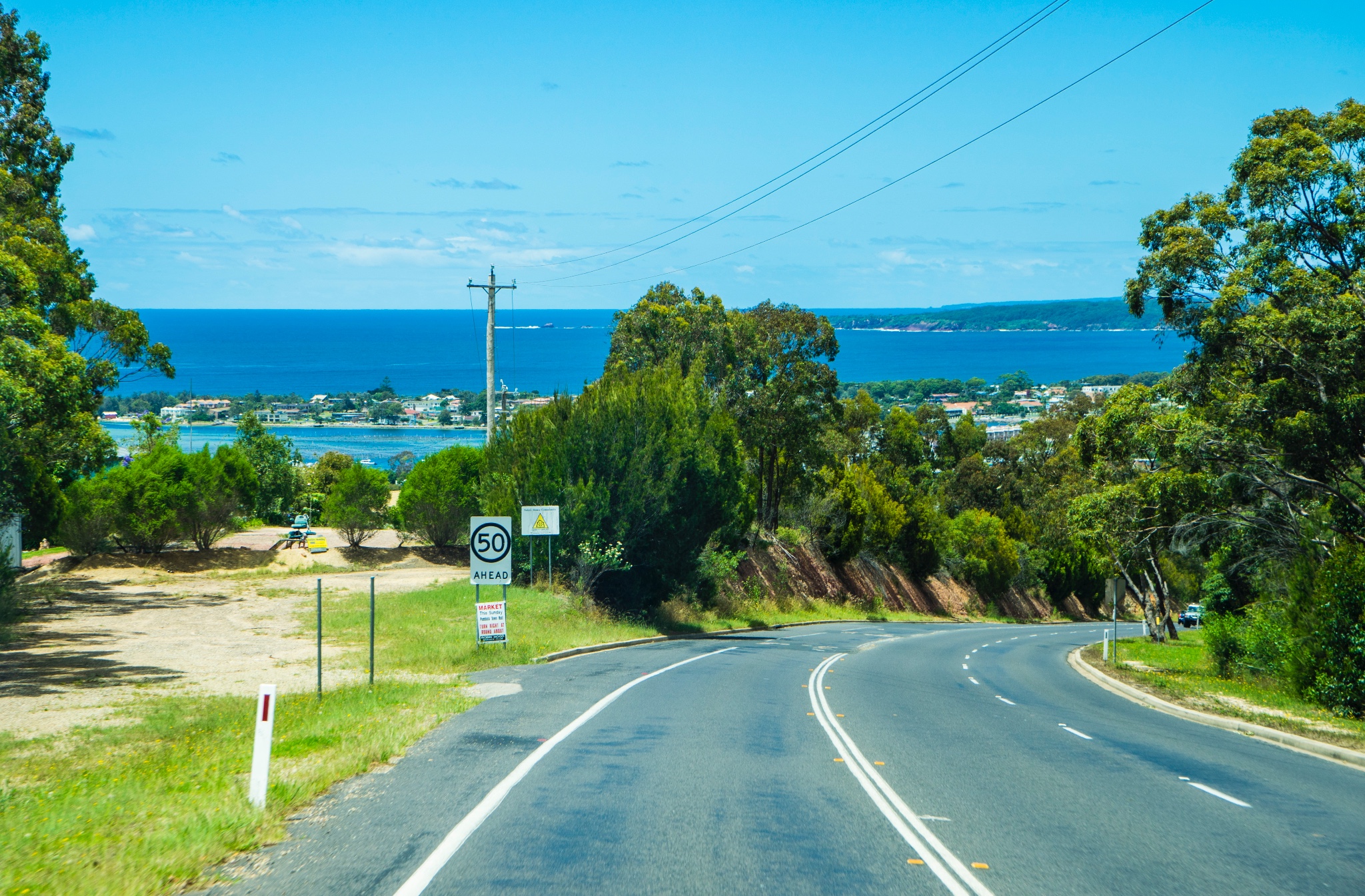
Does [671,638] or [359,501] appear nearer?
[671,638]

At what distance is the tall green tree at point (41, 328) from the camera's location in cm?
2114

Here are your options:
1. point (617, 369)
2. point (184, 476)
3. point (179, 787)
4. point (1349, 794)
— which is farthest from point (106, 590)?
point (1349, 794)

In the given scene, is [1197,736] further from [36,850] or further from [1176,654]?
[1176,654]

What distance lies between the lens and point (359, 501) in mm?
44969

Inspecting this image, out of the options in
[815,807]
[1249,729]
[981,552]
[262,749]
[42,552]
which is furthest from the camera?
[981,552]

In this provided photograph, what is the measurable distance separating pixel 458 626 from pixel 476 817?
17105 millimetres

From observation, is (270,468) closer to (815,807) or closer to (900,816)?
(815,807)

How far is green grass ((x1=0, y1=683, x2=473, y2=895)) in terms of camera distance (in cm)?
618

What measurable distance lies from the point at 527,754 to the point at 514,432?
25.3 m

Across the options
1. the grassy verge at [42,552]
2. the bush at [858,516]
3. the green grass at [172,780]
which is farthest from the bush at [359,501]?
the green grass at [172,780]

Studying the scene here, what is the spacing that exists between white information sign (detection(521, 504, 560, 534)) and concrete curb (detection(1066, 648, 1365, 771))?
43.6 feet

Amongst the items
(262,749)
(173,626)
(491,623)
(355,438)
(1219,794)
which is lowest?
(1219,794)

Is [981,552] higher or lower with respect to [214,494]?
lower

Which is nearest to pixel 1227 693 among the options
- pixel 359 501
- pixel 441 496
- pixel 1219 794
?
pixel 1219 794
